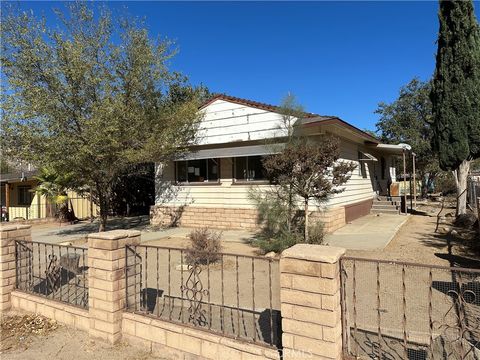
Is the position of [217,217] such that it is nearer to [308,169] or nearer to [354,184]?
[354,184]

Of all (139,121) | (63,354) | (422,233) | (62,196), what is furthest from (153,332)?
(62,196)

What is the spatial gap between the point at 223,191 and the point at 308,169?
5571mm

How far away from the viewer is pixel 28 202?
2361cm

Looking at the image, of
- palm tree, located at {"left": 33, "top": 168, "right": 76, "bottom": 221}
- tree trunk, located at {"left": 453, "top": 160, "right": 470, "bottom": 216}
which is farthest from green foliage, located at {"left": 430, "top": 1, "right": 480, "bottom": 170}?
palm tree, located at {"left": 33, "top": 168, "right": 76, "bottom": 221}

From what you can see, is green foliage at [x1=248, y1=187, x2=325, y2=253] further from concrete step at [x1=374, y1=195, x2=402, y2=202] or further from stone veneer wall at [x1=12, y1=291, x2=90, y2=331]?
concrete step at [x1=374, y1=195, x2=402, y2=202]

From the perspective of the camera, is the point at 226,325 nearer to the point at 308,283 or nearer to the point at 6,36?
the point at 308,283

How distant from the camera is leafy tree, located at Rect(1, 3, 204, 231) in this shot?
9805 millimetres

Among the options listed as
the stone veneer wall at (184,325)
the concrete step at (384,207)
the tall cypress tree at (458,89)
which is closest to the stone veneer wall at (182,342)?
the stone veneer wall at (184,325)

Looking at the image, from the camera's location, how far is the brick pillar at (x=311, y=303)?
284 cm

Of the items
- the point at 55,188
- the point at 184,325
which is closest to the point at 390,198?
the point at 184,325

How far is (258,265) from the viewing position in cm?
772

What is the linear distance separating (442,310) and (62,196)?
54.6 ft

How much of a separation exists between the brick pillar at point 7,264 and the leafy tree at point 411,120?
29776 mm

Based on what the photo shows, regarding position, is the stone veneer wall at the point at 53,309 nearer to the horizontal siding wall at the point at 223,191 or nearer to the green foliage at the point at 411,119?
the horizontal siding wall at the point at 223,191
